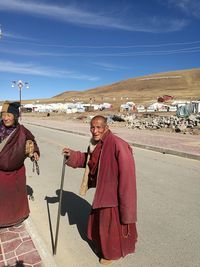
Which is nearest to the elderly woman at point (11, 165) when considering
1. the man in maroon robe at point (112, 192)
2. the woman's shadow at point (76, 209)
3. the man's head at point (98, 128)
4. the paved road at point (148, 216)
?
the paved road at point (148, 216)

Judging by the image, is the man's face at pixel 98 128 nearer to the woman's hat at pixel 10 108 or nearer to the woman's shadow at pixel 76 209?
the woman's hat at pixel 10 108

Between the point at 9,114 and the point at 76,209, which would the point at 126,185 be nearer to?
the point at 9,114

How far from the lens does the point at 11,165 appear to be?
4.57 meters

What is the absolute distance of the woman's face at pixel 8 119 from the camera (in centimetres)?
461

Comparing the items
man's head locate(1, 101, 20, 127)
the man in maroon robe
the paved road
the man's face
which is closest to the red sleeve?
the man in maroon robe

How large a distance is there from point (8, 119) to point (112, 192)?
1.86 metres

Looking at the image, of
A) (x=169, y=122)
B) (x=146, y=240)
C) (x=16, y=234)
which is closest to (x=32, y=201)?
(x=16, y=234)

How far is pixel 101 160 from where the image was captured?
3.72m

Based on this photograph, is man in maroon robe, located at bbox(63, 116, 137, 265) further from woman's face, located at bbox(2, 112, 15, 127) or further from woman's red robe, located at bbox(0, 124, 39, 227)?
woman's face, located at bbox(2, 112, 15, 127)

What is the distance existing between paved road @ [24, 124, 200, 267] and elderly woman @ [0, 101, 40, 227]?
1.74 feet

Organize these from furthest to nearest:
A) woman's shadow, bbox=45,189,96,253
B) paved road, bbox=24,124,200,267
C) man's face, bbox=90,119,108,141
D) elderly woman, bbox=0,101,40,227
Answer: woman's shadow, bbox=45,189,96,253, elderly woman, bbox=0,101,40,227, paved road, bbox=24,124,200,267, man's face, bbox=90,119,108,141

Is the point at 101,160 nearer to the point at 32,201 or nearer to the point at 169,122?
the point at 32,201

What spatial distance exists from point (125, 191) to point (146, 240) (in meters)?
1.36

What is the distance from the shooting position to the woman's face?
4.61m
